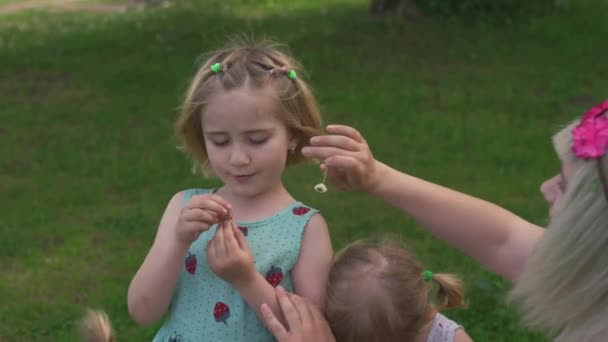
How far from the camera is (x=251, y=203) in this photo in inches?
99.6

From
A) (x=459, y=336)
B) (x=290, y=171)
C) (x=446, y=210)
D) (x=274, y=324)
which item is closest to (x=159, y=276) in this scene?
(x=274, y=324)

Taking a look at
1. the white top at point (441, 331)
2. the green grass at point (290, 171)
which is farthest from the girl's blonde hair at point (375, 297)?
the green grass at point (290, 171)

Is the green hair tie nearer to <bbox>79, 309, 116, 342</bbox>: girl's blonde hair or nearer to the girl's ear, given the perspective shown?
the girl's ear

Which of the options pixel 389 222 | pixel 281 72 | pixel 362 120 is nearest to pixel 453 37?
pixel 362 120

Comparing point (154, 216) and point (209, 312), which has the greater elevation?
point (209, 312)

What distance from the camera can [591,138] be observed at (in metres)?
1.90

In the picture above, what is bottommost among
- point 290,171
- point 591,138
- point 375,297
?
point 290,171

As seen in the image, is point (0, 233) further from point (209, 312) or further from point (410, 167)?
point (209, 312)

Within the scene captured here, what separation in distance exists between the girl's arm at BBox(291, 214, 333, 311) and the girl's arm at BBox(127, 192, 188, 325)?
302mm

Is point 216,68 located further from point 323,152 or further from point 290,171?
point 290,171

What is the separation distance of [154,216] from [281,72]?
331 centimetres

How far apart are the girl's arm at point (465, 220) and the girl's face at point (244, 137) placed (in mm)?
282

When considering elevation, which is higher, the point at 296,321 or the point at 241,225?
the point at 241,225

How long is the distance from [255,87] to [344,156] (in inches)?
11.8
